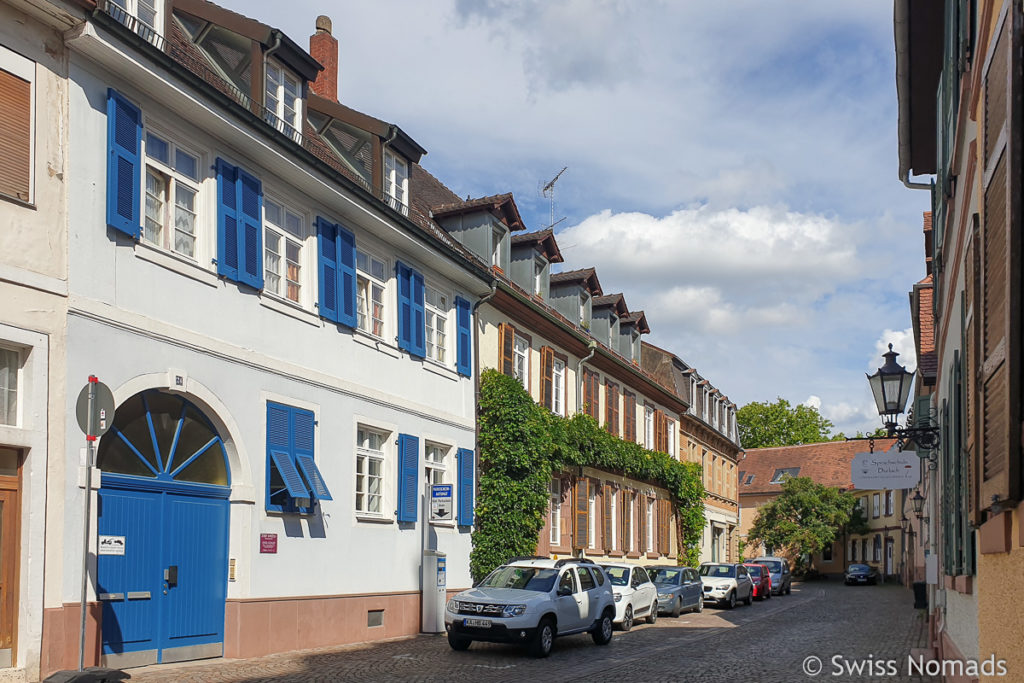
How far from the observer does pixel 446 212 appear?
27.1 meters

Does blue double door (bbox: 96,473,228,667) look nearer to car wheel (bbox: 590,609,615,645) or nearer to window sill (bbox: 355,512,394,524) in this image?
window sill (bbox: 355,512,394,524)

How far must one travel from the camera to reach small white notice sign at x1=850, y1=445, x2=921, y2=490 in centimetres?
1480

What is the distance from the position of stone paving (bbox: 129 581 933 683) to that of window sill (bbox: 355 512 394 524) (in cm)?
213

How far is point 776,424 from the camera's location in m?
83.3

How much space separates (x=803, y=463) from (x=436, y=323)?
58238mm

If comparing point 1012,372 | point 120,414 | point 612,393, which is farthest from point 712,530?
point 1012,372

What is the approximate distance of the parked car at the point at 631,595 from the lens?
24.4 m

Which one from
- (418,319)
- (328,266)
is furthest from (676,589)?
(328,266)

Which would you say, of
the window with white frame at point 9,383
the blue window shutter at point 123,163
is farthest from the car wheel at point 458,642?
the window with white frame at point 9,383

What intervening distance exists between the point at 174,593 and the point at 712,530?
130 feet

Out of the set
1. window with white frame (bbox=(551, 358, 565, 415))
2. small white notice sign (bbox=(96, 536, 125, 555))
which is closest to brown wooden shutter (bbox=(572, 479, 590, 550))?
window with white frame (bbox=(551, 358, 565, 415))

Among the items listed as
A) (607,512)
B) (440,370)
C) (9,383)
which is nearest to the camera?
(9,383)

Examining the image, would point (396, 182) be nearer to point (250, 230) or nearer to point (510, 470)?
point (250, 230)

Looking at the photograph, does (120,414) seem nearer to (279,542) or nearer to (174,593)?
(174,593)
